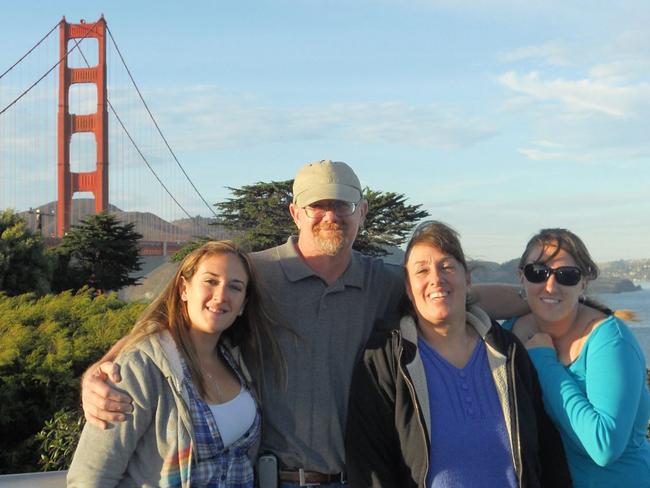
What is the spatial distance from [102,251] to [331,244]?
21.8 metres

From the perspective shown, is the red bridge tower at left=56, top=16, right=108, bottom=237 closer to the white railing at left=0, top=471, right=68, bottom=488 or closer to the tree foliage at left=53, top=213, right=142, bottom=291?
the tree foliage at left=53, top=213, right=142, bottom=291

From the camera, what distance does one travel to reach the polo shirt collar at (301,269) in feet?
8.86

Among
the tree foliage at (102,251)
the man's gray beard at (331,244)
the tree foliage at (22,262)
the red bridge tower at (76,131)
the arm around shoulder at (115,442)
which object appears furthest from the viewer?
the red bridge tower at (76,131)

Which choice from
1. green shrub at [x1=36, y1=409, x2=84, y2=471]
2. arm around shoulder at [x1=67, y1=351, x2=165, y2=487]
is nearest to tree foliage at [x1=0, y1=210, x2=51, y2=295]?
green shrub at [x1=36, y1=409, x2=84, y2=471]

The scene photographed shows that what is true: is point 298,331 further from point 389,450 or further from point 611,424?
point 611,424

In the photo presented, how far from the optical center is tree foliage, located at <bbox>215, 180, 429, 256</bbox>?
78.9ft

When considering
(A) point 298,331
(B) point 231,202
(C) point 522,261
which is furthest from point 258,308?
(B) point 231,202

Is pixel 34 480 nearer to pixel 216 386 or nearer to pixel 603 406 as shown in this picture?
pixel 216 386

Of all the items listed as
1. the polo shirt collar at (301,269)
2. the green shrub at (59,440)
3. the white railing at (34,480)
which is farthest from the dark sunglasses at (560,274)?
the green shrub at (59,440)

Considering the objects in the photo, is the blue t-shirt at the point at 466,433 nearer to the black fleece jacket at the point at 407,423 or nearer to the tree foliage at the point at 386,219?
the black fleece jacket at the point at 407,423

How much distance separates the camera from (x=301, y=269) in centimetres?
271

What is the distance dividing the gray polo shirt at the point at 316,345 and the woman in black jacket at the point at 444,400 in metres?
0.18

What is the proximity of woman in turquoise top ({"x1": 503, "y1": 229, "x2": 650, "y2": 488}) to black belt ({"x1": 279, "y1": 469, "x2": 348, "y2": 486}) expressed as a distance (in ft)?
2.31

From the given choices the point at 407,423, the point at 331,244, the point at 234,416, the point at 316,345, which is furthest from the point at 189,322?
the point at 407,423
